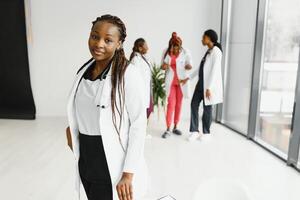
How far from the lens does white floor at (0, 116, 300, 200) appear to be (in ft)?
8.85

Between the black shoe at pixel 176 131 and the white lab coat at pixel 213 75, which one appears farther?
the black shoe at pixel 176 131

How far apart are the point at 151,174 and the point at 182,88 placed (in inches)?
65.5

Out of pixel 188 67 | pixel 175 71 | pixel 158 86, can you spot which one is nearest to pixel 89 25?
pixel 158 86

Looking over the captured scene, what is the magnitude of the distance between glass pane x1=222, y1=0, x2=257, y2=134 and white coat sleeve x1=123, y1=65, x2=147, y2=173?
3372 mm

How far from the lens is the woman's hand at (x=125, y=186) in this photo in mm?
1219

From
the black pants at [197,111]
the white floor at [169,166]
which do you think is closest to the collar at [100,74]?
the white floor at [169,166]

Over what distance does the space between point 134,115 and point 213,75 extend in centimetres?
274

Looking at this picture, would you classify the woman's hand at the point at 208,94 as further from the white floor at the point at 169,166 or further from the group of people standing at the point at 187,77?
the white floor at the point at 169,166

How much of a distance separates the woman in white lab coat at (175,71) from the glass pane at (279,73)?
42.6 inches

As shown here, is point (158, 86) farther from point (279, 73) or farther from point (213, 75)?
point (279, 73)

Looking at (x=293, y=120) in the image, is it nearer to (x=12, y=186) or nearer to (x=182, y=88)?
(x=182, y=88)

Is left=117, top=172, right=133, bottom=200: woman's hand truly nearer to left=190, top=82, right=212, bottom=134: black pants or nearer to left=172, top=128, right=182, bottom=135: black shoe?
left=190, top=82, right=212, bottom=134: black pants

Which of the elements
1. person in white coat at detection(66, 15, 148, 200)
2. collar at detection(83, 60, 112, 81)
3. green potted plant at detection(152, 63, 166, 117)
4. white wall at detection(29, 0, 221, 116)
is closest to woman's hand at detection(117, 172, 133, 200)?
person in white coat at detection(66, 15, 148, 200)

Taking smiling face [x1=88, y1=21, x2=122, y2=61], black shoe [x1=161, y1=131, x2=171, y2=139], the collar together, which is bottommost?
black shoe [x1=161, y1=131, x2=171, y2=139]
